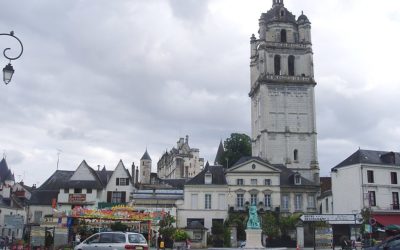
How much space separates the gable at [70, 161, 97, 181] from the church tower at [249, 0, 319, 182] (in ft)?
82.3

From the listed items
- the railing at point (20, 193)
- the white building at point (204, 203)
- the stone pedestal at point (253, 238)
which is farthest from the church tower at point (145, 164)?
the stone pedestal at point (253, 238)

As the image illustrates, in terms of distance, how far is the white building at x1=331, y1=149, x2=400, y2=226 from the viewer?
178ft

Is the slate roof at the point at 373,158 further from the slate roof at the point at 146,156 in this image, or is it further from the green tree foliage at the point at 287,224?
the slate roof at the point at 146,156

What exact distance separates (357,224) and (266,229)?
9.61 meters

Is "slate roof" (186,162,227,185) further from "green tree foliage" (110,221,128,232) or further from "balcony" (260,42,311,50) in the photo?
"balcony" (260,42,311,50)

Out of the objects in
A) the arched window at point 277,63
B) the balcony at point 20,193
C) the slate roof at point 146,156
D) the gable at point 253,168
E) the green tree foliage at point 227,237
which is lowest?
the green tree foliage at point 227,237

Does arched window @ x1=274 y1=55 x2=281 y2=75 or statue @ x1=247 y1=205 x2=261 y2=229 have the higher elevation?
arched window @ x1=274 y1=55 x2=281 y2=75

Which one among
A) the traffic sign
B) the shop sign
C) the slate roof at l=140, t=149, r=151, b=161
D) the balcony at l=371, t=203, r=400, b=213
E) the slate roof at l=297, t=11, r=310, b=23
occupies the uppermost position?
the slate roof at l=297, t=11, r=310, b=23

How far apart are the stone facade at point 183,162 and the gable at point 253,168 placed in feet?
189

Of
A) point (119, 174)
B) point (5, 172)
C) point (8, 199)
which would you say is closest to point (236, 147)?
point (119, 174)

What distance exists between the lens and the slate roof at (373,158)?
56.0 metres

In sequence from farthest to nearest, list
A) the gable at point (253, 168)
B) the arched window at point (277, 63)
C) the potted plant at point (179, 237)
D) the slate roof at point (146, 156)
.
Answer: the slate roof at point (146, 156)
the arched window at point (277, 63)
the gable at point (253, 168)
the potted plant at point (179, 237)

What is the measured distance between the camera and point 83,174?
6353 cm

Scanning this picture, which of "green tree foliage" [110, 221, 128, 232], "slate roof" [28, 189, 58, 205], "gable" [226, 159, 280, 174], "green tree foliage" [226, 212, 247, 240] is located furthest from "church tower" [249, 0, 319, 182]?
"green tree foliage" [110, 221, 128, 232]
